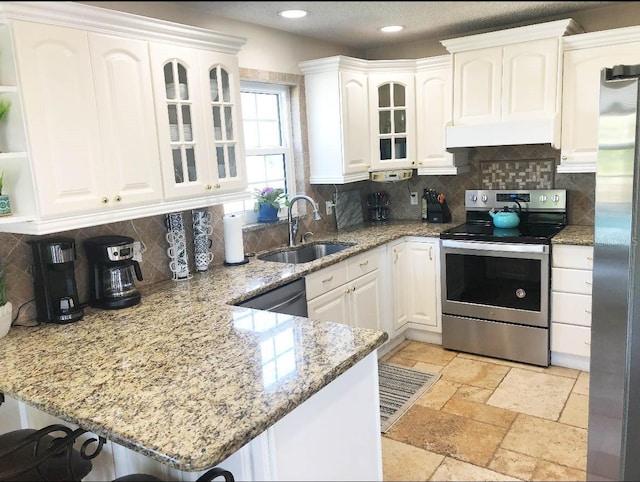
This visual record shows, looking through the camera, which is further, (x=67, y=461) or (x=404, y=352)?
(x=404, y=352)

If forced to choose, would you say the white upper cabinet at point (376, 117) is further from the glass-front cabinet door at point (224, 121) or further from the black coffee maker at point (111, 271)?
the black coffee maker at point (111, 271)

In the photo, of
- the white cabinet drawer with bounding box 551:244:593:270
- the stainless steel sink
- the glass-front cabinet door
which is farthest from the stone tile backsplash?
the glass-front cabinet door

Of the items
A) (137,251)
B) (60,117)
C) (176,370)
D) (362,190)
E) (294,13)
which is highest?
(60,117)

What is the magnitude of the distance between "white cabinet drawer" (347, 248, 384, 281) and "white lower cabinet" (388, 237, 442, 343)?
0.19 meters

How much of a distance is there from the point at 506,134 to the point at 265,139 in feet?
5.49

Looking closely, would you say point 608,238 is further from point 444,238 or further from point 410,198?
point 410,198

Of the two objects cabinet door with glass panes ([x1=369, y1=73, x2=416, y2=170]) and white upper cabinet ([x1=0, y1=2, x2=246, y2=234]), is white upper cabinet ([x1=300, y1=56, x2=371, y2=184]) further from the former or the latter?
white upper cabinet ([x1=0, y1=2, x2=246, y2=234])

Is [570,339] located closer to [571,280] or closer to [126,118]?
[571,280]

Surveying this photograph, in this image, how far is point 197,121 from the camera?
2584 millimetres

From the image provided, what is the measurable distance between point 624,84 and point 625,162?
0.61 ft

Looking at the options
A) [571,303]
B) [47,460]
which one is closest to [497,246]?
[571,303]

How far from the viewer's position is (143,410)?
1.38 metres

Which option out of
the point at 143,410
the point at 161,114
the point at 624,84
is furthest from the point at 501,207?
the point at 143,410

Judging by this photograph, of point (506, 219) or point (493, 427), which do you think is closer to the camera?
point (493, 427)
